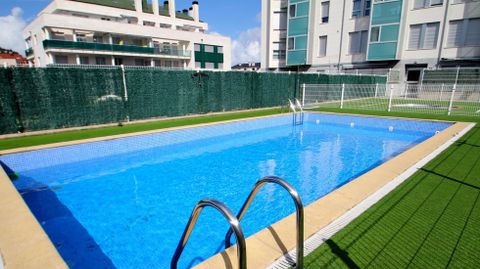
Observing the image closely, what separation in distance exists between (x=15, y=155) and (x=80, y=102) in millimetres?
4107

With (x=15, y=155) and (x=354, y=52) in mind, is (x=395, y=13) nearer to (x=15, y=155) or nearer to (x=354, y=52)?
(x=354, y=52)

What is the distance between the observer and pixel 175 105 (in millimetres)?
12609

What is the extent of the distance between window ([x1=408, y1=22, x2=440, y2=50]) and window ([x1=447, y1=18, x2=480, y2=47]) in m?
1.11

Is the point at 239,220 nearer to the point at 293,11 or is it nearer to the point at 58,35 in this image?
the point at 293,11

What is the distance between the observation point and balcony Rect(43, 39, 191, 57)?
29.8 meters

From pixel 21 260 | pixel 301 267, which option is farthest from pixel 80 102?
pixel 301 267

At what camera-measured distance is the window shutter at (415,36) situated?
24625mm

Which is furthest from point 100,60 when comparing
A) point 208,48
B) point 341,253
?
point 341,253

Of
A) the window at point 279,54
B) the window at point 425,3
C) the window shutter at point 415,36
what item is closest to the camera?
the window at point 425,3

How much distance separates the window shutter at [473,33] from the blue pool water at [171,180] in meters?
17.7

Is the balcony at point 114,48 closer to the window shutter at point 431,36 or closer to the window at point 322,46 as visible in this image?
the window at point 322,46

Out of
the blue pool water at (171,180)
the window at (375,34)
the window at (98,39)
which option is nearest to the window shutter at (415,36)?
the window at (375,34)

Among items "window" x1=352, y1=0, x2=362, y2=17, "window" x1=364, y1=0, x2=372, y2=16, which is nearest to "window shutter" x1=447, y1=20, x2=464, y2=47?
"window" x1=364, y1=0, x2=372, y2=16

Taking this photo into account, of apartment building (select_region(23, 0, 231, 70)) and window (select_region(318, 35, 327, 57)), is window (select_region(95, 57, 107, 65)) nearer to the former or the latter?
apartment building (select_region(23, 0, 231, 70))
